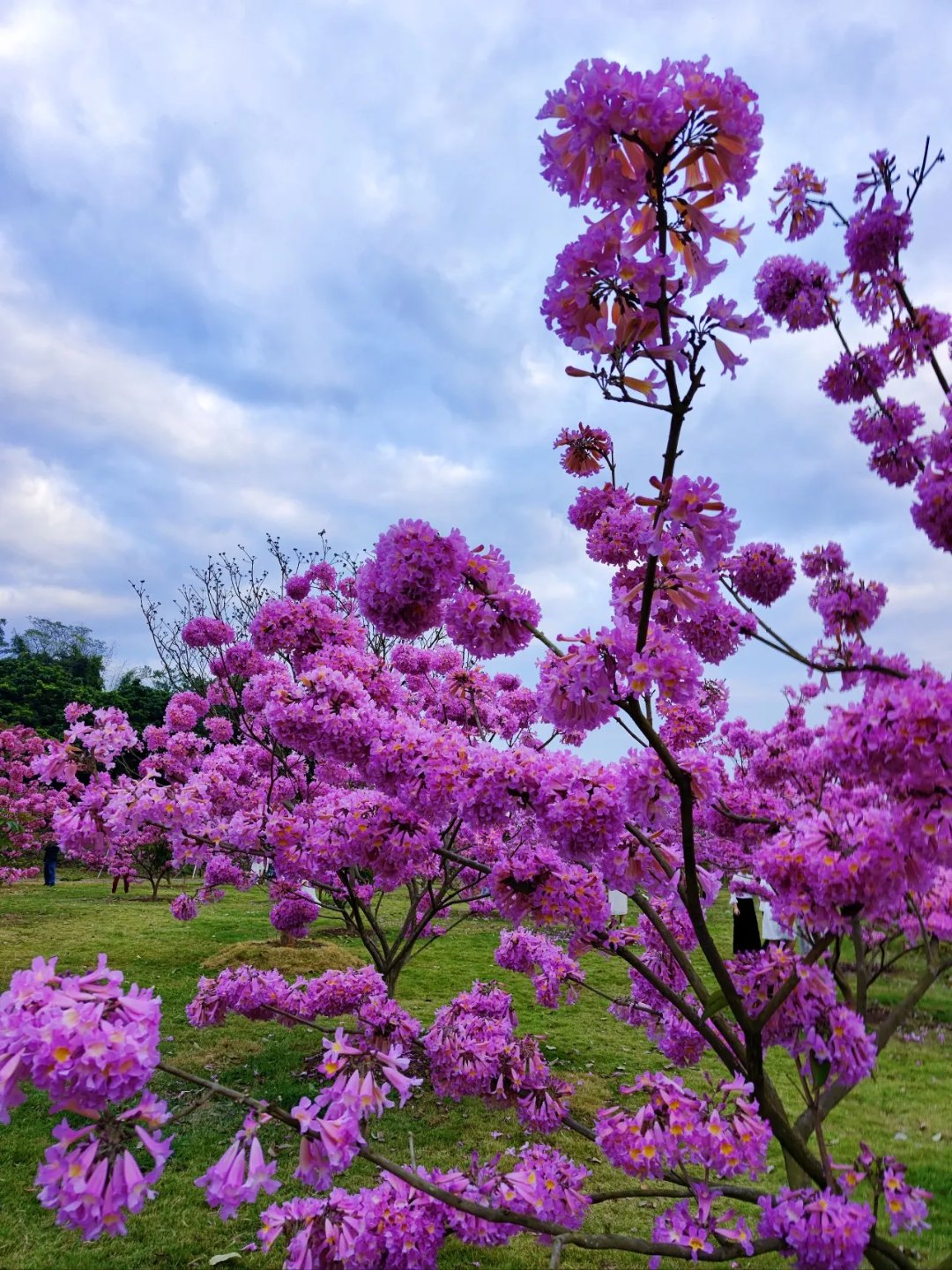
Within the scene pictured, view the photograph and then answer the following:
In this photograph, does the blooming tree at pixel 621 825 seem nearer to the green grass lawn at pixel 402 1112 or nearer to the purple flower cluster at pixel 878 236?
the purple flower cluster at pixel 878 236

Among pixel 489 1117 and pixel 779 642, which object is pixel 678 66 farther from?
pixel 489 1117

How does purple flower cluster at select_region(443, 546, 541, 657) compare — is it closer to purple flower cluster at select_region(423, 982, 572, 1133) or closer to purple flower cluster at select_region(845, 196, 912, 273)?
purple flower cluster at select_region(423, 982, 572, 1133)

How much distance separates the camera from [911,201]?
358 cm

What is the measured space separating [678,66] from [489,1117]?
6674 mm

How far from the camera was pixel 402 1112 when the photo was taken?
20.1 ft

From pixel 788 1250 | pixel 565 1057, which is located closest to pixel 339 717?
pixel 788 1250

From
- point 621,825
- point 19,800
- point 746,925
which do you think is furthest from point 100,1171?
point 19,800

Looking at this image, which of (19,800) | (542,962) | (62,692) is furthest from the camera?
(62,692)

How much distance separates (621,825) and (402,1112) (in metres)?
5.00

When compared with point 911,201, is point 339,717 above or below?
below

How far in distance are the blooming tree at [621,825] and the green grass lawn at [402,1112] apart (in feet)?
3.65

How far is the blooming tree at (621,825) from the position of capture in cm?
168

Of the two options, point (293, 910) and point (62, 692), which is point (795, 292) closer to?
point (293, 910)

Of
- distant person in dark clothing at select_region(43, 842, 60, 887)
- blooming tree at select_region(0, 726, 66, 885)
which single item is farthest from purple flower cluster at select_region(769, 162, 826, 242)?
distant person in dark clothing at select_region(43, 842, 60, 887)
